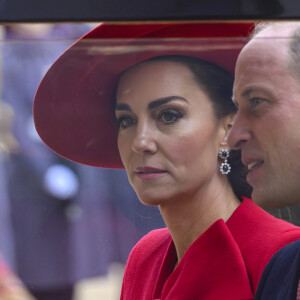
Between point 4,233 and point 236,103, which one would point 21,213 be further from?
point 236,103

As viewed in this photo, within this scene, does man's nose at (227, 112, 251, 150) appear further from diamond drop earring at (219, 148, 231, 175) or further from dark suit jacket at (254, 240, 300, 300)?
dark suit jacket at (254, 240, 300, 300)

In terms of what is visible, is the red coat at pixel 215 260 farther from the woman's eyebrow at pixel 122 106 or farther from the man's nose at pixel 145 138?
the woman's eyebrow at pixel 122 106

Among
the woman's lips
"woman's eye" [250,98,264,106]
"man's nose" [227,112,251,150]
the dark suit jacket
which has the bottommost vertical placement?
the dark suit jacket

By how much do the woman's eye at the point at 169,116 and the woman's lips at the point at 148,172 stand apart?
0.12 metres

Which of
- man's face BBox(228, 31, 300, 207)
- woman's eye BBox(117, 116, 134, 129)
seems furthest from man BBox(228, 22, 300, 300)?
woman's eye BBox(117, 116, 134, 129)

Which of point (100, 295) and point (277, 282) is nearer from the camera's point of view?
point (277, 282)

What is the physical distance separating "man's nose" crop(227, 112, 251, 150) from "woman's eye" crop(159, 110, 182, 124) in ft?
0.44

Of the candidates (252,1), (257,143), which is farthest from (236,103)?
(252,1)

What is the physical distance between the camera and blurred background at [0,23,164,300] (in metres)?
1.51

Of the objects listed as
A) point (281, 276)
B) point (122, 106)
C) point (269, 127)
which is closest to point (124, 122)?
point (122, 106)

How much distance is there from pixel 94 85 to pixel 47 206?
32 centimetres

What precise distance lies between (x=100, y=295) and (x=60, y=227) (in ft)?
0.65

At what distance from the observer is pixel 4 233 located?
1.53 meters

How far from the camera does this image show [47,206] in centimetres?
152
